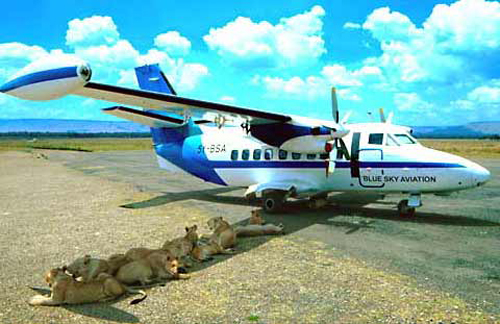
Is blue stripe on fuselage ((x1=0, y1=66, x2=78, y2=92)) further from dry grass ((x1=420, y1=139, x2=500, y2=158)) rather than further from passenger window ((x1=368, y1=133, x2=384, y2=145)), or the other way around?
dry grass ((x1=420, y1=139, x2=500, y2=158))

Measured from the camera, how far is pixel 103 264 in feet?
22.2

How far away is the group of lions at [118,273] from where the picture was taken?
20.5 feet

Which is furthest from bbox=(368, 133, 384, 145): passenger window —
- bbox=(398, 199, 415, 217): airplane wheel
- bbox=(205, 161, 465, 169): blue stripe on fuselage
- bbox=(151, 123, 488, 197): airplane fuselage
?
bbox=(398, 199, 415, 217): airplane wheel

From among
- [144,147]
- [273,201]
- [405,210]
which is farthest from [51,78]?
[144,147]

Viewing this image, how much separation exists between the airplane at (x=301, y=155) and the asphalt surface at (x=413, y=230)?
87 centimetres

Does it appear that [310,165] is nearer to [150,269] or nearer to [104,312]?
[150,269]

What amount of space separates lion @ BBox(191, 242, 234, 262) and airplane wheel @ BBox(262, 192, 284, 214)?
501 centimetres

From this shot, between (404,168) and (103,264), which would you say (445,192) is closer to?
(404,168)

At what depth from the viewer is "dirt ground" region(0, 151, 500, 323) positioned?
6.07 metres

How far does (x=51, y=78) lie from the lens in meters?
6.06

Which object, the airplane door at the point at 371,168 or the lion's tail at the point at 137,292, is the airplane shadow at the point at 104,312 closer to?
the lion's tail at the point at 137,292

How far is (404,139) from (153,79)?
32.2 feet

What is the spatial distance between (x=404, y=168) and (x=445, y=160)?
1136 mm

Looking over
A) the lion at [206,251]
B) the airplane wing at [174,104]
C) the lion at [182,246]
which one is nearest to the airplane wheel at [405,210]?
the airplane wing at [174,104]
